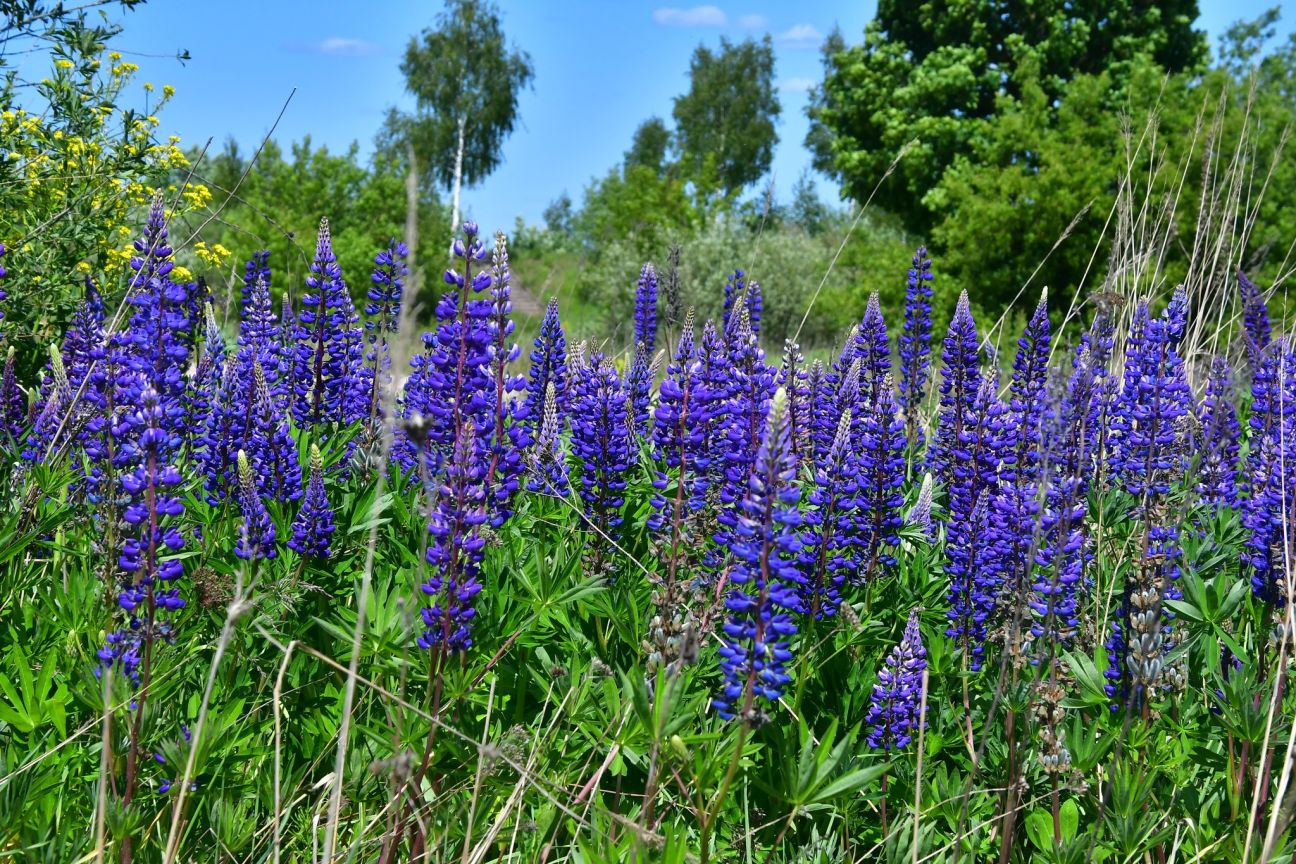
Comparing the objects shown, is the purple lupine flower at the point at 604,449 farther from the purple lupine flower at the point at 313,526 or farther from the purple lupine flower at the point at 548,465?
the purple lupine flower at the point at 313,526

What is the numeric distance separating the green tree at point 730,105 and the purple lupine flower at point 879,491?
6207 cm

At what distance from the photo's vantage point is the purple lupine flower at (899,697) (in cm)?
283

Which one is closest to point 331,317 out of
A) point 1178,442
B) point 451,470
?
point 451,470

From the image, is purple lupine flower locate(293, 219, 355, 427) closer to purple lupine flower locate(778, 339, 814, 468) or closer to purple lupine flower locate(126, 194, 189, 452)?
purple lupine flower locate(126, 194, 189, 452)

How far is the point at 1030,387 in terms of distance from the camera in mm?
4418

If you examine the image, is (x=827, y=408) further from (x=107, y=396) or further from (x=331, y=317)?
(x=107, y=396)

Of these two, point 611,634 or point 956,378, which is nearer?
point 611,634

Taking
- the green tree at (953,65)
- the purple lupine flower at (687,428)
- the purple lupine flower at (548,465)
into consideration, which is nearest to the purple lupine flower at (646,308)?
the purple lupine flower at (548,465)

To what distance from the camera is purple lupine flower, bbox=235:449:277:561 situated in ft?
10.0

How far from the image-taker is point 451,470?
252 cm

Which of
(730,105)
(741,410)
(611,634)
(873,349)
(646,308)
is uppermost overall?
(730,105)

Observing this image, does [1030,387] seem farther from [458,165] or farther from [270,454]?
[458,165]

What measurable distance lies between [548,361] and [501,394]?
2.20 meters

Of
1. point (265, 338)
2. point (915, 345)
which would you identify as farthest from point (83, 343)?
point (915, 345)
